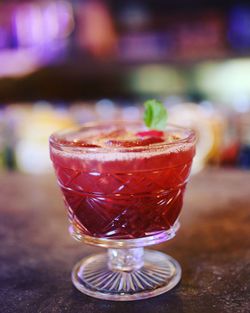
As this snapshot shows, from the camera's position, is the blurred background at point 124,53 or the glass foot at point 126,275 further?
the blurred background at point 124,53

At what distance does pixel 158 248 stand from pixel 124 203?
20 cm

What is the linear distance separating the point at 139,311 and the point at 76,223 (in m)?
0.19

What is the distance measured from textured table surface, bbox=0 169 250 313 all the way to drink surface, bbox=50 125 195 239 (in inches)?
3.7

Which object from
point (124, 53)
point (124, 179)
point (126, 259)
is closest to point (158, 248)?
point (126, 259)

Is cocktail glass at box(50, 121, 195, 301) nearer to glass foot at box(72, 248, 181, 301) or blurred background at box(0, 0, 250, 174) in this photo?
glass foot at box(72, 248, 181, 301)

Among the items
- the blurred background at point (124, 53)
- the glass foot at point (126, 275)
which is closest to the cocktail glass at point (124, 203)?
the glass foot at point (126, 275)

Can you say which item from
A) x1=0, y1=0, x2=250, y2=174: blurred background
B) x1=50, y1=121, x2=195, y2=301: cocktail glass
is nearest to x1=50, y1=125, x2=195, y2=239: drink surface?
x1=50, y1=121, x2=195, y2=301: cocktail glass

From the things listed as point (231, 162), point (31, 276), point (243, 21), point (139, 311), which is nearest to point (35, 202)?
point (31, 276)

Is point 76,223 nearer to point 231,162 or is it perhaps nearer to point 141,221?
point 141,221

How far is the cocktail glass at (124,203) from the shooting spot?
70 centimetres

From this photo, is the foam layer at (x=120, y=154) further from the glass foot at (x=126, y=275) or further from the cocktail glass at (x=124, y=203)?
the glass foot at (x=126, y=275)

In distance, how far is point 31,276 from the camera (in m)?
0.78

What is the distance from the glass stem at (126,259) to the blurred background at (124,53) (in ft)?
6.49

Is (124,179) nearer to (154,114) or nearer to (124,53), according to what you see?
(154,114)
